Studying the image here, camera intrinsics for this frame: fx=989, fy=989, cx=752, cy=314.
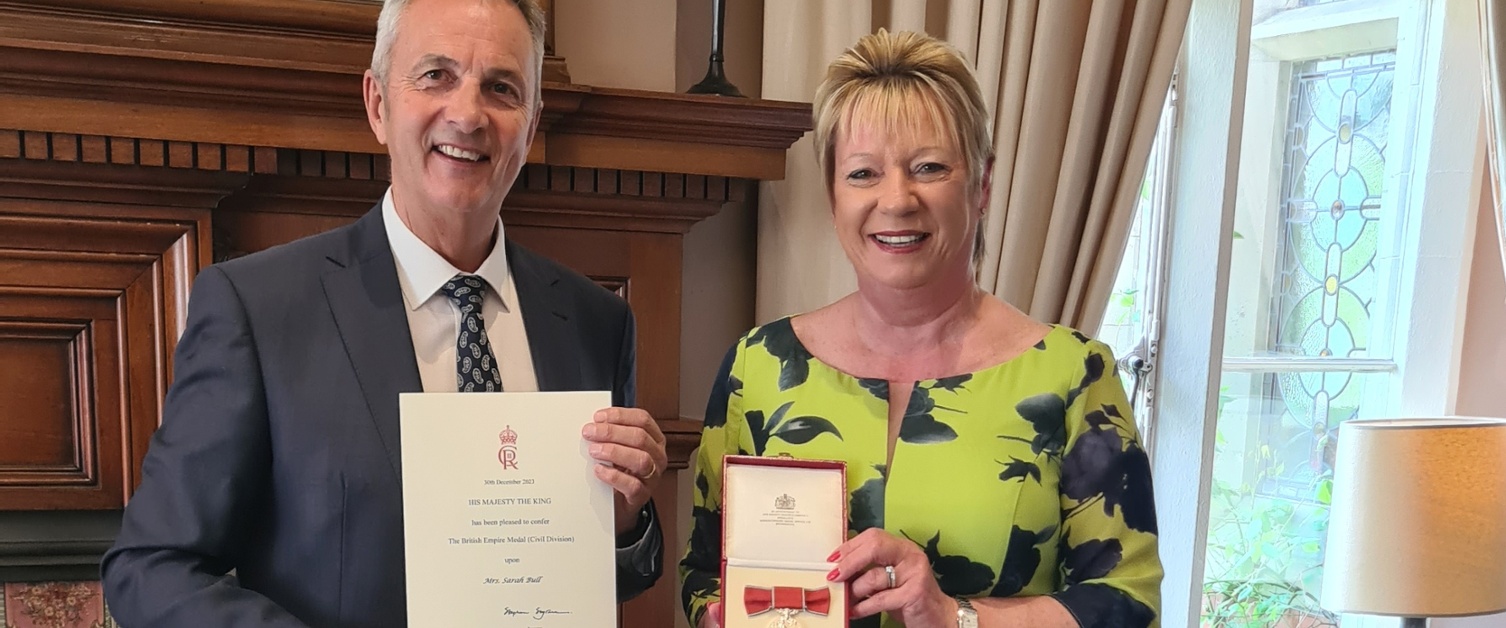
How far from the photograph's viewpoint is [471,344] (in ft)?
3.98

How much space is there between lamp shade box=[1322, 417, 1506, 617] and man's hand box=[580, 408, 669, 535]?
5.37ft

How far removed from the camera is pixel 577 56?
70.6 inches

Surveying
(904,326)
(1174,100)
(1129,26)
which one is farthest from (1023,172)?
(904,326)

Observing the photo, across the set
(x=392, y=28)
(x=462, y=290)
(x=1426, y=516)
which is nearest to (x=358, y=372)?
(x=462, y=290)

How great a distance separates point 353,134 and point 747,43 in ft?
2.66

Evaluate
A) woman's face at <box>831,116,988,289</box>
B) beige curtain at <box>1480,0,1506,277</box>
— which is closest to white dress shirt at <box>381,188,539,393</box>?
woman's face at <box>831,116,988,289</box>

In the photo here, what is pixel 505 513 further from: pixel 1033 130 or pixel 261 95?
pixel 1033 130

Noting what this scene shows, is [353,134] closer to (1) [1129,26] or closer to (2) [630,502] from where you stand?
(2) [630,502]

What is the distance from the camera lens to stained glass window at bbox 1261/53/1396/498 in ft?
8.41

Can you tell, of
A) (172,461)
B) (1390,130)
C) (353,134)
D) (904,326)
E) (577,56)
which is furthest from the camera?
(1390,130)

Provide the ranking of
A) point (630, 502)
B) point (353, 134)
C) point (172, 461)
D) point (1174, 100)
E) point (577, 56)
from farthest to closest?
point (1174, 100), point (577, 56), point (353, 134), point (630, 502), point (172, 461)

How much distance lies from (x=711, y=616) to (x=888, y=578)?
0.26 meters

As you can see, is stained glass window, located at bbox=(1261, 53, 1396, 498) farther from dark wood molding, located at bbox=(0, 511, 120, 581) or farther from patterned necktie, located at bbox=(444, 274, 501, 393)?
dark wood molding, located at bbox=(0, 511, 120, 581)

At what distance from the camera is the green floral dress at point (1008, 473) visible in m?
1.24
